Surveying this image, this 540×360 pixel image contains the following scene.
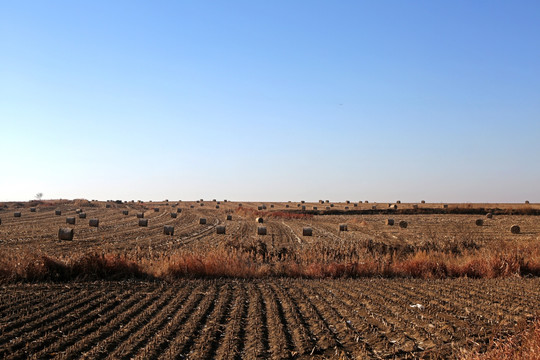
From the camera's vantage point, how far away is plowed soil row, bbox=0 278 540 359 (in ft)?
23.2

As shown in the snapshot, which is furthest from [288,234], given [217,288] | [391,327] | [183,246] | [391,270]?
[391,327]

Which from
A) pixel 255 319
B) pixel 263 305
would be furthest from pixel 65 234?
pixel 255 319

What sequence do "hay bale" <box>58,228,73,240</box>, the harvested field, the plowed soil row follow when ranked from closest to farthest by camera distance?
the plowed soil row
the harvested field
"hay bale" <box>58,228,73,240</box>

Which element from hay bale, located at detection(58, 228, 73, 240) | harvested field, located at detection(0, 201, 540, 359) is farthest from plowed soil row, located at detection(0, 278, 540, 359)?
hay bale, located at detection(58, 228, 73, 240)

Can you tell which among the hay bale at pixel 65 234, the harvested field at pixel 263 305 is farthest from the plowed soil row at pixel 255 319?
the hay bale at pixel 65 234

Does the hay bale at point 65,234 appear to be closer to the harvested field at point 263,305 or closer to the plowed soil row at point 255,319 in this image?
the harvested field at point 263,305

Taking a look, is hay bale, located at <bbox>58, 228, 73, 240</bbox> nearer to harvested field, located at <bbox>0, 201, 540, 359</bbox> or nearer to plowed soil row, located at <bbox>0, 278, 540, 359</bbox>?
harvested field, located at <bbox>0, 201, 540, 359</bbox>

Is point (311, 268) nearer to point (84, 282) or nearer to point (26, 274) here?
point (84, 282)

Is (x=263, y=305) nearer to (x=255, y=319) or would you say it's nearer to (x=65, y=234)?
(x=255, y=319)

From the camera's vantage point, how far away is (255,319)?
8.80 metres

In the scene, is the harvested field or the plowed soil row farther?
the harvested field

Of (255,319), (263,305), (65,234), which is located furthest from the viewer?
(65,234)

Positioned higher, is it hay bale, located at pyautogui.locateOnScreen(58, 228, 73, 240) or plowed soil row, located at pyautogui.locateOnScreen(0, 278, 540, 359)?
hay bale, located at pyautogui.locateOnScreen(58, 228, 73, 240)

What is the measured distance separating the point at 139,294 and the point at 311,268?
5819 millimetres
